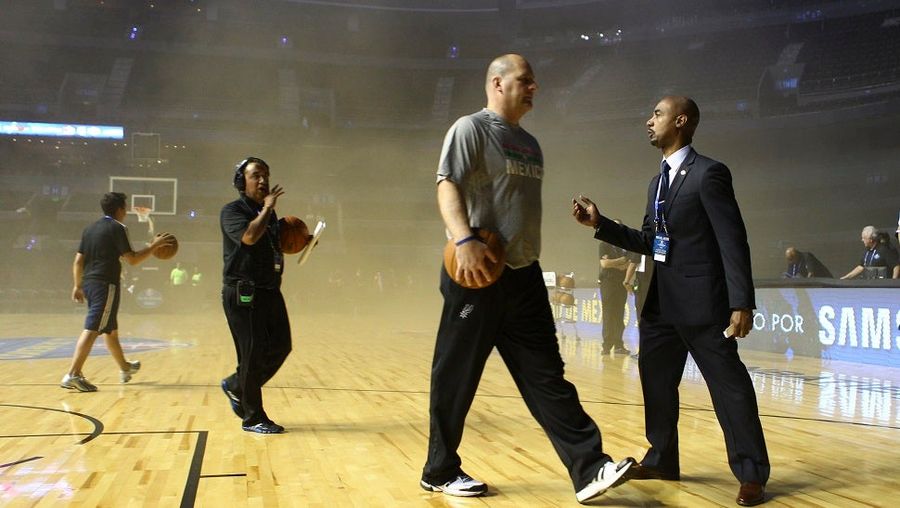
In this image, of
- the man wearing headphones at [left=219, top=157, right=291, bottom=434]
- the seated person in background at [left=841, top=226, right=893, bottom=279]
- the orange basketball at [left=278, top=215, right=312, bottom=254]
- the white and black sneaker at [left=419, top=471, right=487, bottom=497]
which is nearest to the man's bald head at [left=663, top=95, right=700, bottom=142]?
the white and black sneaker at [left=419, top=471, right=487, bottom=497]

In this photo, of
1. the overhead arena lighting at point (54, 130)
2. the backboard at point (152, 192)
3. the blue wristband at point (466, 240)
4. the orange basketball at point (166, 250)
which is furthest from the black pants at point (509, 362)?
the overhead arena lighting at point (54, 130)

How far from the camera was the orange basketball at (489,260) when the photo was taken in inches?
112

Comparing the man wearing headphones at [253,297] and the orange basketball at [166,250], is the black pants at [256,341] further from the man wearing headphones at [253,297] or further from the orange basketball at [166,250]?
the orange basketball at [166,250]

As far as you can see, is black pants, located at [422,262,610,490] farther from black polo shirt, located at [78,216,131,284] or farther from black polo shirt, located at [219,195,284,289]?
black polo shirt, located at [78,216,131,284]

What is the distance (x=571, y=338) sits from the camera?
13.7 m

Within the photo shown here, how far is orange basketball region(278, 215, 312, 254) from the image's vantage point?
4.82 metres

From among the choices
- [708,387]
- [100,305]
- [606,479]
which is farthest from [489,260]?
[100,305]

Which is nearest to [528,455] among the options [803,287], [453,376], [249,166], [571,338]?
[453,376]

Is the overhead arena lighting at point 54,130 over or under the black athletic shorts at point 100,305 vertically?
over

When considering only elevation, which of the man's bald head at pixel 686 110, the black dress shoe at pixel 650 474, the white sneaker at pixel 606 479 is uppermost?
the man's bald head at pixel 686 110

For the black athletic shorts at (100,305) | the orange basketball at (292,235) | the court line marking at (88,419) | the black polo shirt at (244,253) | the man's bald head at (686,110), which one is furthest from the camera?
the black athletic shorts at (100,305)

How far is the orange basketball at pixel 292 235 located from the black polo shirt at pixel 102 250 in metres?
2.34

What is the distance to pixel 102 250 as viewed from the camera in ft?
21.4

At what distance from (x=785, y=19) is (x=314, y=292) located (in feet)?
56.3
